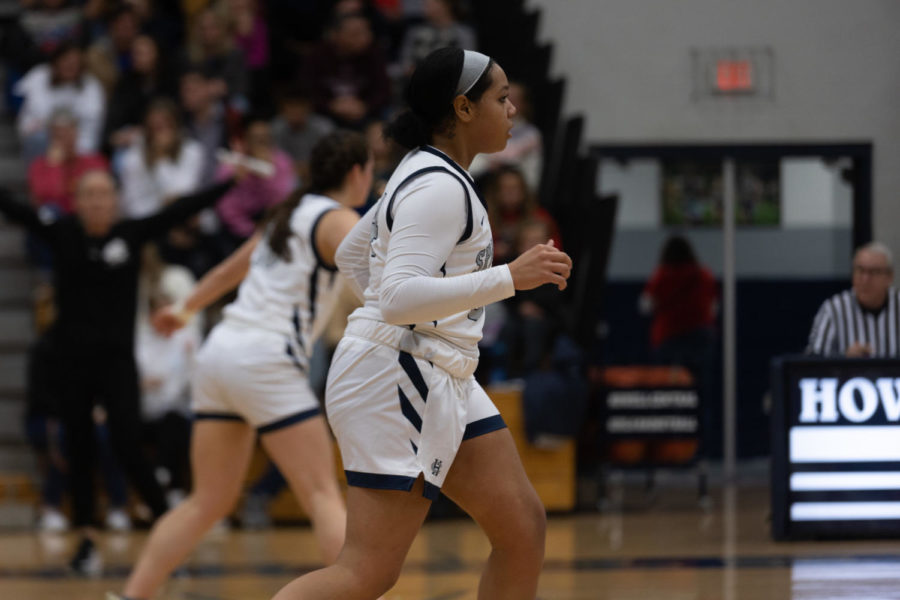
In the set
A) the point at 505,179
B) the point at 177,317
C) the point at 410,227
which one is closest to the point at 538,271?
the point at 410,227

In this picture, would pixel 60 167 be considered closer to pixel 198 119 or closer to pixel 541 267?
pixel 198 119

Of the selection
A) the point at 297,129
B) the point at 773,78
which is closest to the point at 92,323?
the point at 297,129

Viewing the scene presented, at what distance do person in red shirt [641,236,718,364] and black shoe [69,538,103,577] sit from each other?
530 cm

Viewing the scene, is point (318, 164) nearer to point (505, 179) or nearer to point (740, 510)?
point (505, 179)

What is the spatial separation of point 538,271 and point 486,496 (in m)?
0.62

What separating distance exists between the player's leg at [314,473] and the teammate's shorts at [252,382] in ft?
0.13

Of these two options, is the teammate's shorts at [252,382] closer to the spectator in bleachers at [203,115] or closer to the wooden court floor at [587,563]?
the wooden court floor at [587,563]

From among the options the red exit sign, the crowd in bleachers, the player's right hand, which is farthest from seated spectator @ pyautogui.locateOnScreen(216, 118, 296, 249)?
the player's right hand

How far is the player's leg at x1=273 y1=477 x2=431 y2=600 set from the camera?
323 centimetres

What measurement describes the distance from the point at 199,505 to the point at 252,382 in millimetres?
470

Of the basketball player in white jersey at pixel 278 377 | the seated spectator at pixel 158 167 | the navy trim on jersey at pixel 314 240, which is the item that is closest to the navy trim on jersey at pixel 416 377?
the basketball player in white jersey at pixel 278 377

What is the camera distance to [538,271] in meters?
3.12

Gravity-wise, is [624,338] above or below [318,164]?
below

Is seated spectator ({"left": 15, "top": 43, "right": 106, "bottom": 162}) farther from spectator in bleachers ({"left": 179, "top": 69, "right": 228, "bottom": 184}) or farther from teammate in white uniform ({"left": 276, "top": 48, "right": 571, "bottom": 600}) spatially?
teammate in white uniform ({"left": 276, "top": 48, "right": 571, "bottom": 600})
